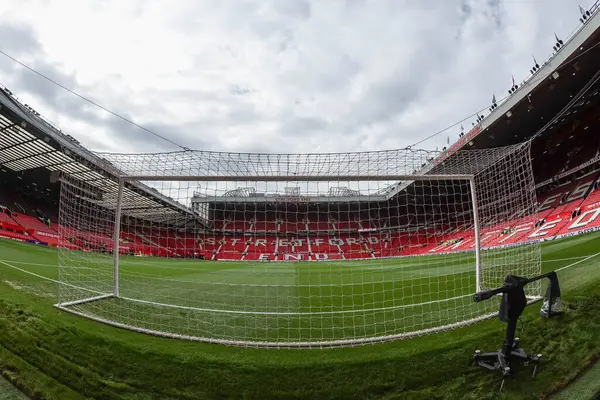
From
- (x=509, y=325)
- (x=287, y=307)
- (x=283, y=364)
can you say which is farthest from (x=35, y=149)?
(x=509, y=325)

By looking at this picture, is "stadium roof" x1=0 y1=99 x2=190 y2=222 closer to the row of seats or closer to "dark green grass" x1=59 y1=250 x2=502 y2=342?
the row of seats

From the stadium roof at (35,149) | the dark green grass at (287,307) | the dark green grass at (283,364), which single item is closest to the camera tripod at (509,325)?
the dark green grass at (283,364)

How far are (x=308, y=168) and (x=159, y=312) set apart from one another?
392 centimetres

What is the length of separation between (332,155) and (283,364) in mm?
3563

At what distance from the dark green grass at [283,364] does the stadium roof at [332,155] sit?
2.85 m

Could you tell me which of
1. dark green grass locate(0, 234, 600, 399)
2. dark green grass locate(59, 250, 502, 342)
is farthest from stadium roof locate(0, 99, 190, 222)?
dark green grass locate(0, 234, 600, 399)

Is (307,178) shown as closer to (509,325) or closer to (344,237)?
(509,325)

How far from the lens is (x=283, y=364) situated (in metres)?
3.97

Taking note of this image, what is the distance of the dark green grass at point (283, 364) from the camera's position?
11.4 ft

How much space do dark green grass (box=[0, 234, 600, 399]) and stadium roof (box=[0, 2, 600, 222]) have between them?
2.85m

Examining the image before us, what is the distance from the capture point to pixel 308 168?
5844 mm

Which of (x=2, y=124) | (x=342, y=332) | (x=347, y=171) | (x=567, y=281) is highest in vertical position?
(x=2, y=124)

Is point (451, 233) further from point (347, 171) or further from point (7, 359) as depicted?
point (7, 359)

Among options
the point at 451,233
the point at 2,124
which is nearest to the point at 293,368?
the point at 451,233
